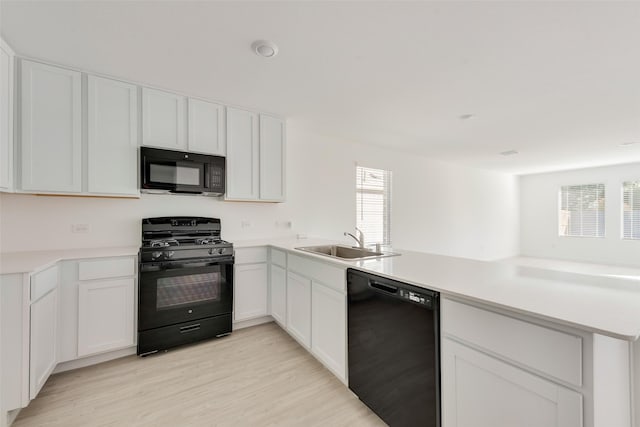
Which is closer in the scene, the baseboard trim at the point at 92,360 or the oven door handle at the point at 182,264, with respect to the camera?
the baseboard trim at the point at 92,360

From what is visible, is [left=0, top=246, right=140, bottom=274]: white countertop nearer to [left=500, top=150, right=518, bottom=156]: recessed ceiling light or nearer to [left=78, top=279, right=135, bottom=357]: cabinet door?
[left=78, top=279, right=135, bottom=357]: cabinet door

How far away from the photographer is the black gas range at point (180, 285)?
2.29m

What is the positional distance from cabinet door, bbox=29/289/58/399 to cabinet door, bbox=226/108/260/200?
1642mm

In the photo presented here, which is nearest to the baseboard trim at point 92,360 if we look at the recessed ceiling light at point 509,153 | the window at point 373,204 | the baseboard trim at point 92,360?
the baseboard trim at point 92,360

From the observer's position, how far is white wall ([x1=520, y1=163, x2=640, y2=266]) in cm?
622

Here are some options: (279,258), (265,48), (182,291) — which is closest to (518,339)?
(279,258)

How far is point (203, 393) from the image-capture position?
6.21ft

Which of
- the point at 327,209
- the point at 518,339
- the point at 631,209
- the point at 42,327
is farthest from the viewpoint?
the point at 631,209

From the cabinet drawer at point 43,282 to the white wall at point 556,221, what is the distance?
33.2 ft

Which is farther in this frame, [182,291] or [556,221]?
[556,221]

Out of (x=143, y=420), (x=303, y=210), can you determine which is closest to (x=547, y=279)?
(x=143, y=420)

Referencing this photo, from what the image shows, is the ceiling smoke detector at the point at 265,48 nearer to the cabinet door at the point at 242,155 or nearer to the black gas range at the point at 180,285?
the cabinet door at the point at 242,155

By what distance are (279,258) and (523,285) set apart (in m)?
2.09

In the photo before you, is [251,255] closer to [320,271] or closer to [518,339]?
[320,271]
